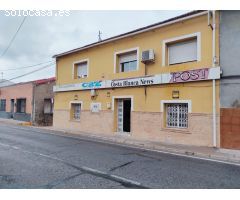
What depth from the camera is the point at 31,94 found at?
21.9 m

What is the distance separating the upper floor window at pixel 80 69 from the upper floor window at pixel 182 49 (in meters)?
6.15

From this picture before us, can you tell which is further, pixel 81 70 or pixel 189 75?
pixel 81 70

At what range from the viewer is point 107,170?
5.50m

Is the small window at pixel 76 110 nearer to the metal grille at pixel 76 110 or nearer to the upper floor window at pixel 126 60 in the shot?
the metal grille at pixel 76 110

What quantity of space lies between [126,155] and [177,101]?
4.12 m

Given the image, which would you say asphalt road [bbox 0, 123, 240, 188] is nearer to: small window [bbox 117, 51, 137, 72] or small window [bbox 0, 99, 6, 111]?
small window [bbox 117, 51, 137, 72]

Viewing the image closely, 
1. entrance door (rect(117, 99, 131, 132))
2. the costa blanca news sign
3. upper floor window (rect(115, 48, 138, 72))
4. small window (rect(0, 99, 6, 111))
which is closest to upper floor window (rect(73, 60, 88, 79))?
the costa blanca news sign

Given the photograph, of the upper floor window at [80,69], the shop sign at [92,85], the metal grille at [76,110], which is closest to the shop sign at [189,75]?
the shop sign at [92,85]

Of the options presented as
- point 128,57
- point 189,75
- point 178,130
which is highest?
point 128,57

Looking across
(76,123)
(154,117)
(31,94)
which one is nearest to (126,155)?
(154,117)

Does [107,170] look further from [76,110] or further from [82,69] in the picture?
[82,69]

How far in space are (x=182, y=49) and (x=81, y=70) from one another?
25.3ft

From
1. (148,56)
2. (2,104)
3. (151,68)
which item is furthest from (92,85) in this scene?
(2,104)

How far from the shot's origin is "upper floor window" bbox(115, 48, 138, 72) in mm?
12406
